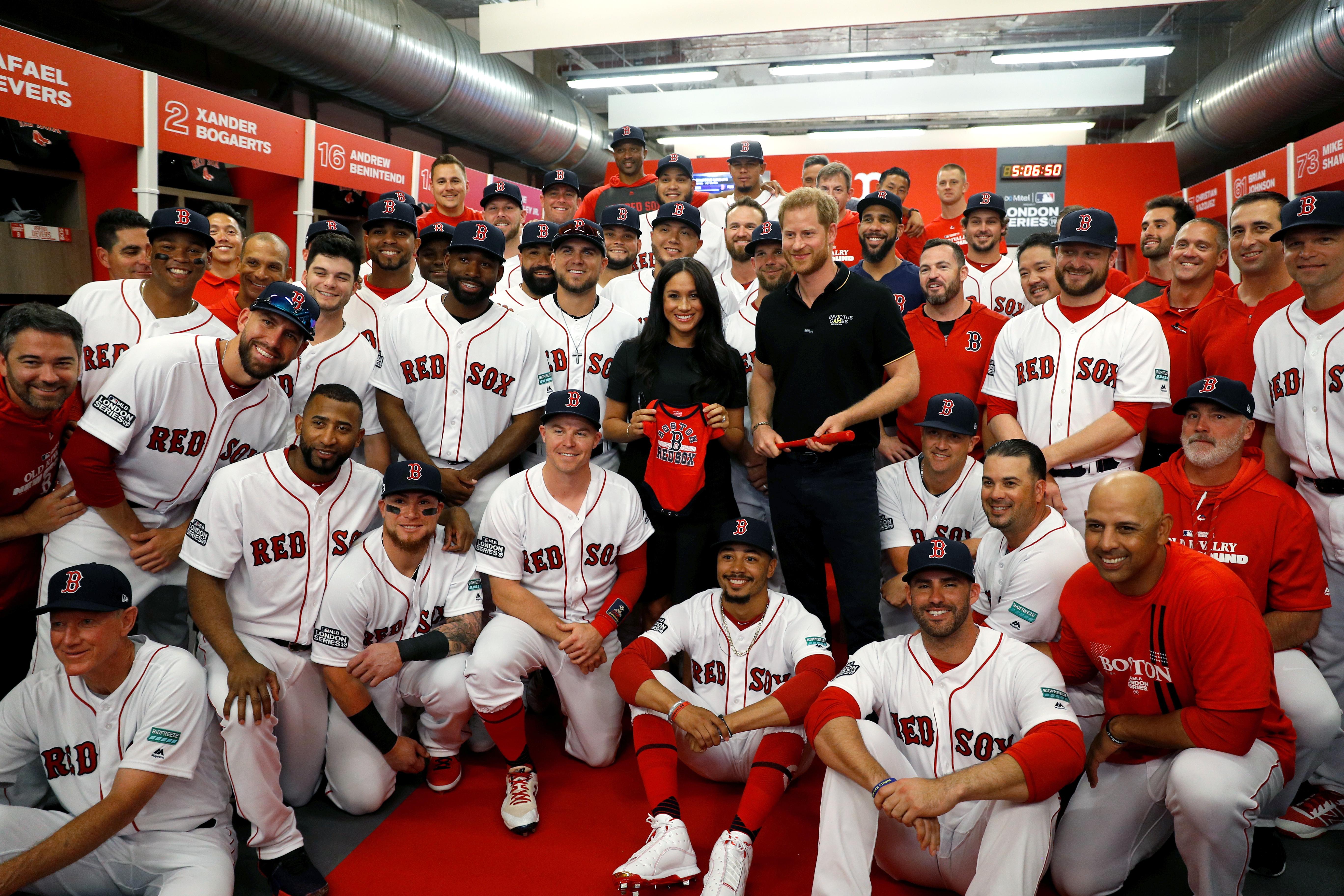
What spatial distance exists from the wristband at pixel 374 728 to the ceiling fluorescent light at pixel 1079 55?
11334mm

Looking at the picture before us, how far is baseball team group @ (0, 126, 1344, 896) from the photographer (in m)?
2.90

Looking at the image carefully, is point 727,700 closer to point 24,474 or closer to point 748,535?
point 748,535

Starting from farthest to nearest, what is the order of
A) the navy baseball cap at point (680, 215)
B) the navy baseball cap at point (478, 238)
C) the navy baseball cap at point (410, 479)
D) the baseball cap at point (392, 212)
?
the navy baseball cap at point (680, 215), the baseball cap at point (392, 212), the navy baseball cap at point (478, 238), the navy baseball cap at point (410, 479)

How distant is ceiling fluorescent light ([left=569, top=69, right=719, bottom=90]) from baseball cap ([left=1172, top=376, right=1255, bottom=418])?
9997 millimetres

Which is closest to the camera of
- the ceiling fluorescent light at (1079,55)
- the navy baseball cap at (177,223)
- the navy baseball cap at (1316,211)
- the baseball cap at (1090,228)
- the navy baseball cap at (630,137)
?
the navy baseball cap at (1316,211)

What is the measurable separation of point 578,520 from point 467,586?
0.59 meters

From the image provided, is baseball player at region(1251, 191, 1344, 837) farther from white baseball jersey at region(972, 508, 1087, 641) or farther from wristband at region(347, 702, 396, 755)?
wristband at region(347, 702, 396, 755)

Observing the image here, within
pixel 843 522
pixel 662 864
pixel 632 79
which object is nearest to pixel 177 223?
pixel 843 522

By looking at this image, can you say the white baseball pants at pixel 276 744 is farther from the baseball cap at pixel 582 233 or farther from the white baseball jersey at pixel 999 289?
the white baseball jersey at pixel 999 289

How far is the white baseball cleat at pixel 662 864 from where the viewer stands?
9.84ft

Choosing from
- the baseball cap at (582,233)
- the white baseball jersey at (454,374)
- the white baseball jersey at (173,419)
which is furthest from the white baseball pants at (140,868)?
the baseball cap at (582,233)

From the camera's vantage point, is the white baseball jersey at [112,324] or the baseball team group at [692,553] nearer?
the baseball team group at [692,553]

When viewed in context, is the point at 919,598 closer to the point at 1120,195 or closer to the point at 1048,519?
the point at 1048,519

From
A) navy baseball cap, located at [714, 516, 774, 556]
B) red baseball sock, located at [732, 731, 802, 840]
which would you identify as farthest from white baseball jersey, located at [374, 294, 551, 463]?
red baseball sock, located at [732, 731, 802, 840]
